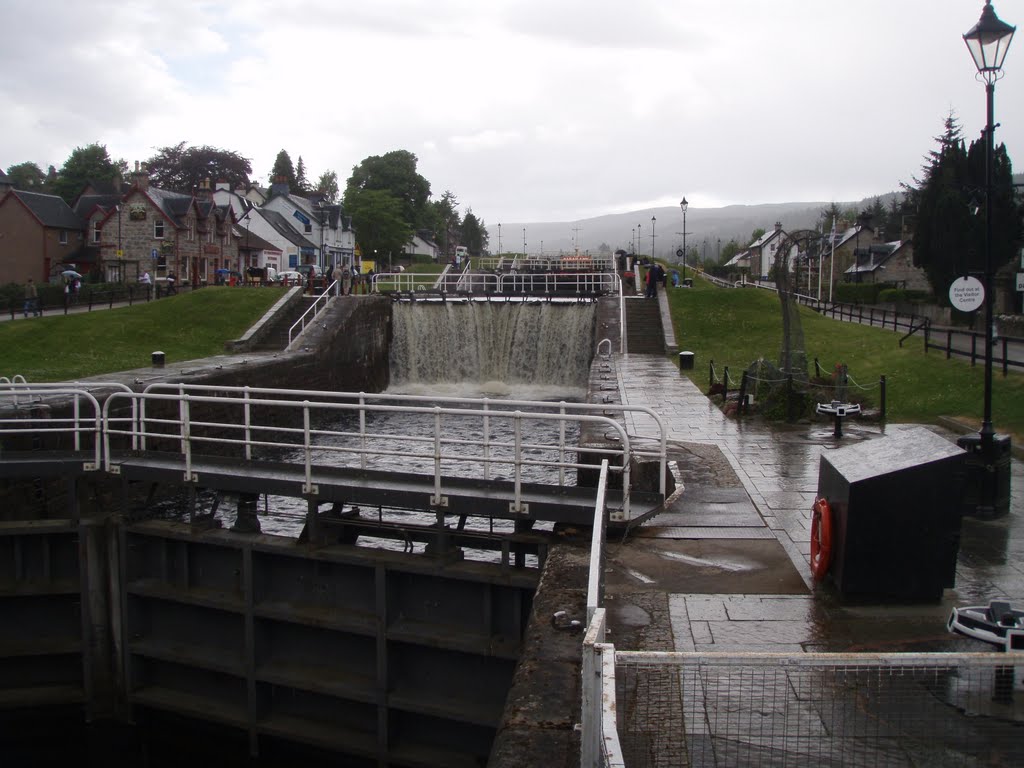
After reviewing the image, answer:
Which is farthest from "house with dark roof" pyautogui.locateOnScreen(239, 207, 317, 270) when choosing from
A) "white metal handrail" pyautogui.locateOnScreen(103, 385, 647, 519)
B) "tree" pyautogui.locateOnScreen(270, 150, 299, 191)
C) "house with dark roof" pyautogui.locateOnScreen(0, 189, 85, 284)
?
"tree" pyautogui.locateOnScreen(270, 150, 299, 191)

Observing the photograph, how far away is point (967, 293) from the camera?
11.6m

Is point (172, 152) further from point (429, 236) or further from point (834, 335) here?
point (834, 335)

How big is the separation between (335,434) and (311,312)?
947 inches

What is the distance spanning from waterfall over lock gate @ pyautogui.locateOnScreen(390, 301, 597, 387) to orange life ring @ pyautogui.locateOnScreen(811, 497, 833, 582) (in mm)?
25821

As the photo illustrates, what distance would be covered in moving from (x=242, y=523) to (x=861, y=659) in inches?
334

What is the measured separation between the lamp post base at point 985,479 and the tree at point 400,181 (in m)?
101

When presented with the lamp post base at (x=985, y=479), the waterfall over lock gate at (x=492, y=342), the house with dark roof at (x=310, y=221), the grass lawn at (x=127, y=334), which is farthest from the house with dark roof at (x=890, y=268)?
the lamp post base at (x=985, y=479)

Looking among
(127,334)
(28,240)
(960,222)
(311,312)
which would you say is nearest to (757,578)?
(127,334)

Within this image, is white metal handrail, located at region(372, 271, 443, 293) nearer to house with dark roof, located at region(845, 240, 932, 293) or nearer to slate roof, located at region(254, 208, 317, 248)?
slate roof, located at region(254, 208, 317, 248)

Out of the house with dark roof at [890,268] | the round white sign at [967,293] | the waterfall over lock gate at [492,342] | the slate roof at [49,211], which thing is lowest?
the waterfall over lock gate at [492,342]

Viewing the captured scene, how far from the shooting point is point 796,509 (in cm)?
959

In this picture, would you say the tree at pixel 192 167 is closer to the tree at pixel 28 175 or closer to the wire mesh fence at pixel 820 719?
the tree at pixel 28 175

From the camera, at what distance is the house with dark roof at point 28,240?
175 ft

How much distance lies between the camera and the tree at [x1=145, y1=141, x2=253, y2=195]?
101 m
